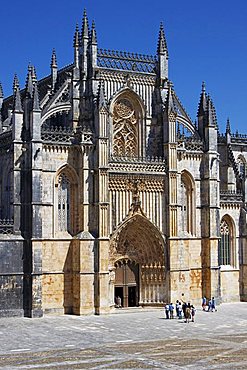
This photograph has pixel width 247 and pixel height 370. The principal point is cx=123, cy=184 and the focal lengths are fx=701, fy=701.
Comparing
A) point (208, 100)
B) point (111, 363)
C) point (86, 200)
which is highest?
point (208, 100)

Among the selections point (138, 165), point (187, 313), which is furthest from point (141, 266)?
point (187, 313)

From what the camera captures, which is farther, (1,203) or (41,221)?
(1,203)

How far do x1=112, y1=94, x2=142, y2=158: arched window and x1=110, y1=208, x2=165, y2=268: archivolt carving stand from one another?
503cm

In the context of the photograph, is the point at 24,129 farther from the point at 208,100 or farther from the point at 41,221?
the point at 208,100

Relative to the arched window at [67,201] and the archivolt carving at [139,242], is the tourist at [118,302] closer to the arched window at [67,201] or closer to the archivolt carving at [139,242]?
the archivolt carving at [139,242]

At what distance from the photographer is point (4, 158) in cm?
5356

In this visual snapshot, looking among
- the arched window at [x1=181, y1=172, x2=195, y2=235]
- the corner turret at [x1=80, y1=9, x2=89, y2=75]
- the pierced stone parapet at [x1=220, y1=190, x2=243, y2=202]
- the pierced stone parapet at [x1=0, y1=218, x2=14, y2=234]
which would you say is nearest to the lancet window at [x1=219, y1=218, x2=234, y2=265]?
the pierced stone parapet at [x1=220, y1=190, x2=243, y2=202]

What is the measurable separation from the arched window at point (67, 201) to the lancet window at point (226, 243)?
15.0 meters

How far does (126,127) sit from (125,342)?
21.7 metres

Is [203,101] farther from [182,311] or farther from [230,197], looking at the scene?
[182,311]

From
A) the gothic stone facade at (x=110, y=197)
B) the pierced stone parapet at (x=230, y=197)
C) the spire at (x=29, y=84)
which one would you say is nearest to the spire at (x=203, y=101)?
the gothic stone facade at (x=110, y=197)

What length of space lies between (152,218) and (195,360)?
22.3m

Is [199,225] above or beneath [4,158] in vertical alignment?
beneath

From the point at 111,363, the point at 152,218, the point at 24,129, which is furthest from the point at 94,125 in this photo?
the point at 111,363
